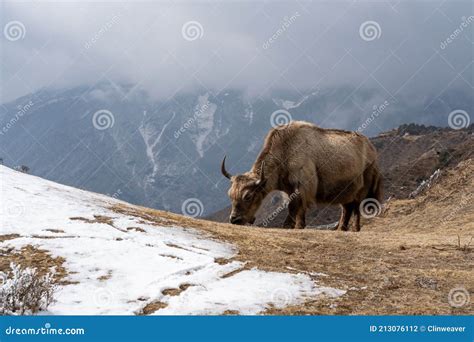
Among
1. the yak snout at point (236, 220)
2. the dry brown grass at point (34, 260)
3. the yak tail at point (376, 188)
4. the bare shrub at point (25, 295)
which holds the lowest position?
the bare shrub at point (25, 295)

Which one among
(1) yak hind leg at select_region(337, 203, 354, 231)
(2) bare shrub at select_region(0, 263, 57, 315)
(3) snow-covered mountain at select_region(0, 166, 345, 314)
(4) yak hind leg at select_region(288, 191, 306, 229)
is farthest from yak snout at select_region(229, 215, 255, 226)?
(2) bare shrub at select_region(0, 263, 57, 315)

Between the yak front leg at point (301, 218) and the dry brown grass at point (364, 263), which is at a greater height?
the yak front leg at point (301, 218)

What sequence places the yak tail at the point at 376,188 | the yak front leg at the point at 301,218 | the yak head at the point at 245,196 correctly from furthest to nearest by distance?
1. the yak tail at the point at 376,188
2. the yak front leg at the point at 301,218
3. the yak head at the point at 245,196

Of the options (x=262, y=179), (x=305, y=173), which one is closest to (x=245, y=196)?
(x=262, y=179)

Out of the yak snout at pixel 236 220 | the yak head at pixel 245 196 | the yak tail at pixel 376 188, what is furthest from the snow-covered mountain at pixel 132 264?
the yak tail at pixel 376 188

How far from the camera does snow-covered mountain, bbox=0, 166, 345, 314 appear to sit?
243 inches

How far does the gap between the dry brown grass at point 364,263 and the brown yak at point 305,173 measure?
2769 mm

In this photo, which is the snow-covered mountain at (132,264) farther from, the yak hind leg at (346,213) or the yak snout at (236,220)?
the yak hind leg at (346,213)

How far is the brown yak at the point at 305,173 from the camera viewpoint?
573 inches

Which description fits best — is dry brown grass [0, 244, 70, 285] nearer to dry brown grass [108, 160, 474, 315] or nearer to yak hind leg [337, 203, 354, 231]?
dry brown grass [108, 160, 474, 315]

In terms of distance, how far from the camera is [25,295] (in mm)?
5855

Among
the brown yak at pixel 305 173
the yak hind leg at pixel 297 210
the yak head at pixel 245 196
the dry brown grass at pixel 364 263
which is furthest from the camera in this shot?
the yak hind leg at pixel 297 210

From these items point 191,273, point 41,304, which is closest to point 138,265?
point 191,273

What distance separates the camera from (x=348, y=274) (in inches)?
318
